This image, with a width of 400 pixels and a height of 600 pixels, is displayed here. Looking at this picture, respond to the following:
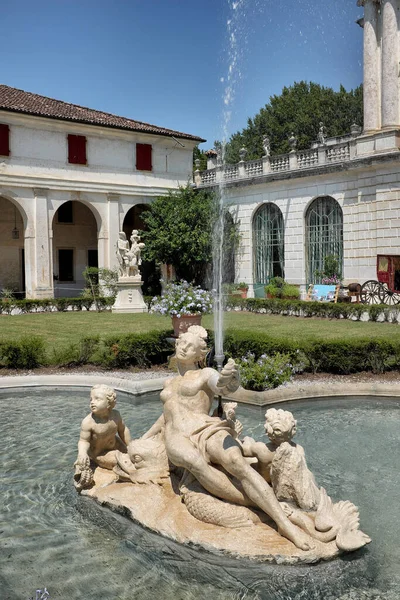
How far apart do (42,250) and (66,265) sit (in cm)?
598

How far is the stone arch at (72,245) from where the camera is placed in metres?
33.9

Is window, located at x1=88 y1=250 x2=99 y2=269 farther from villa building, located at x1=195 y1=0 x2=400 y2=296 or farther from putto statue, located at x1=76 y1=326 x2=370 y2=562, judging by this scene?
putto statue, located at x1=76 y1=326 x2=370 y2=562

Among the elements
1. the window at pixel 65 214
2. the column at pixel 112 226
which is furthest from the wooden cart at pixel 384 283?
the window at pixel 65 214

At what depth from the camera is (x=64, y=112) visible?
1169 inches

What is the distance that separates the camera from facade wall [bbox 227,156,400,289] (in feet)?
76.9

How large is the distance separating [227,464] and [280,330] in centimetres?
1256

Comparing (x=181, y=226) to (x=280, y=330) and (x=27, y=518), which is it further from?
(x=27, y=518)

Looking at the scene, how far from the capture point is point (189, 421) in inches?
177

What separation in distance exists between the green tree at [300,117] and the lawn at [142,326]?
23.9 metres

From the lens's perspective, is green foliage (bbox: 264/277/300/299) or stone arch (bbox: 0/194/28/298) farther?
stone arch (bbox: 0/194/28/298)

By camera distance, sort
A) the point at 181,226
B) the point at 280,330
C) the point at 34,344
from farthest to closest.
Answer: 1. the point at 181,226
2. the point at 280,330
3. the point at 34,344

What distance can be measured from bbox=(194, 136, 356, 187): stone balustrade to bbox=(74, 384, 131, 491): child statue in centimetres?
2186

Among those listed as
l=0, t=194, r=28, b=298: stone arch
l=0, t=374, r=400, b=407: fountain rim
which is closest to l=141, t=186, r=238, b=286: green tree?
l=0, t=194, r=28, b=298: stone arch

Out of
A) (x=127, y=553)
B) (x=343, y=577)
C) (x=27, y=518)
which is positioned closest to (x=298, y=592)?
(x=343, y=577)
